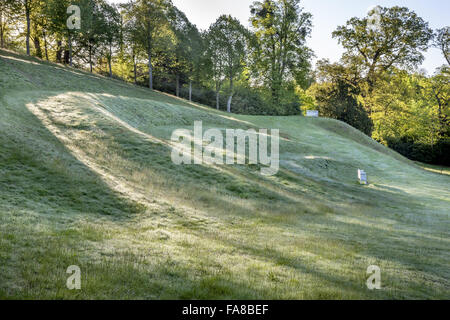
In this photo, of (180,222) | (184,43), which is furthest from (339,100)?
(180,222)

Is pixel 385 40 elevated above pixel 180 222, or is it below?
above

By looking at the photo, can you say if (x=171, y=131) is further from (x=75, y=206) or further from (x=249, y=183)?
(x=75, y=206)

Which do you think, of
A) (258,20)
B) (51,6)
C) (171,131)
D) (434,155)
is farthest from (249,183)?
(434,155)

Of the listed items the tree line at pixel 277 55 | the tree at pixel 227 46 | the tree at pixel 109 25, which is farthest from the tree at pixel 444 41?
the tree at pixel 109 25

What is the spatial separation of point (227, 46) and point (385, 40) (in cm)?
2367

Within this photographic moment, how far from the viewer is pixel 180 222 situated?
10.3 m

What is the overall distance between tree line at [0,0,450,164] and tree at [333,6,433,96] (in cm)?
14

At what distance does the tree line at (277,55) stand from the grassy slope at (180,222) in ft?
86.9

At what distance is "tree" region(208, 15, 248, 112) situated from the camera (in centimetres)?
4581

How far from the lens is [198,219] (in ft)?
35.5

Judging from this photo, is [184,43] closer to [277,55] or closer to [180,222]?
[277,55]

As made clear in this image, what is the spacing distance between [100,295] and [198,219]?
611 centimetres

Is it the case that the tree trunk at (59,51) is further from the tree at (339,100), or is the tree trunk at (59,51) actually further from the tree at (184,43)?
the tree at (339,100)

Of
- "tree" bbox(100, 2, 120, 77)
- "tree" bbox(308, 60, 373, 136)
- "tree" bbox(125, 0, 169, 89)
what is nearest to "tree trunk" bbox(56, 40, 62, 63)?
"tree" bbox(100, 2, 120, 77)
